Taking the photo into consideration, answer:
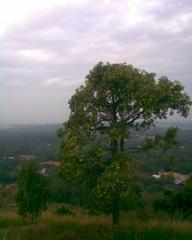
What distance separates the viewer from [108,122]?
11.6 metres

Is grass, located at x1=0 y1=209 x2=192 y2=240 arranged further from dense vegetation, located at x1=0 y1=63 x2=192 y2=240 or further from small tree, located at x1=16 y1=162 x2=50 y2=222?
small tree, located at x1=16 y1=162 x2=50 y2=222

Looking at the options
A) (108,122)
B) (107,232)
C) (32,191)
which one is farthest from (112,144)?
(32,191)

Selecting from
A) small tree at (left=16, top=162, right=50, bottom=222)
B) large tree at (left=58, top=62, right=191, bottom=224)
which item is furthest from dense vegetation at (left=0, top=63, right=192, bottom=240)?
small tree at (left=16, top=162, right=50, bottom=222)

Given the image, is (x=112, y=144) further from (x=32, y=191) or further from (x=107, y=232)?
(x=32, y=191)

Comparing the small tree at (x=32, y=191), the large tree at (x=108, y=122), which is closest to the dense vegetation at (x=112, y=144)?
the large tree at (x=108, y=122)

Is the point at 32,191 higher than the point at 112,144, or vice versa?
the point at 112,144

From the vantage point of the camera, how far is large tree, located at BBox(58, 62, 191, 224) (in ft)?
36.2

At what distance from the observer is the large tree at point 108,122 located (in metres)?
11.0

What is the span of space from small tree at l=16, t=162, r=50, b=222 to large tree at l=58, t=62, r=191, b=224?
3561mm

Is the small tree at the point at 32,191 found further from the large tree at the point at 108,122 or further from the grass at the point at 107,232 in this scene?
the large tree at the point at 108,122

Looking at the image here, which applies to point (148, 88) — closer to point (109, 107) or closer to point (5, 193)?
point (109, 107)

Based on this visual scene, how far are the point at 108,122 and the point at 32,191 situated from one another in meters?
4.88

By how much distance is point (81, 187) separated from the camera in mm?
11734

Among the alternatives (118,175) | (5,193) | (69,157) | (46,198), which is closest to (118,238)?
(118,175)
